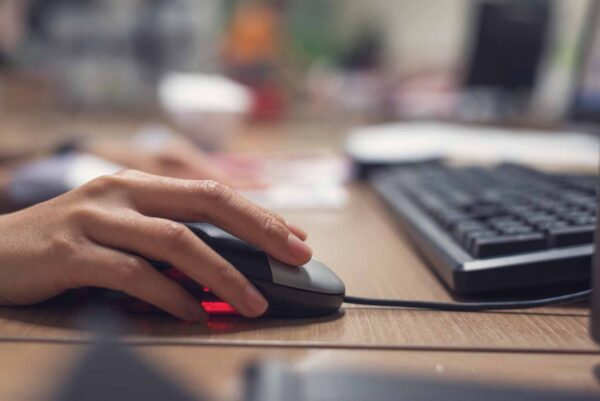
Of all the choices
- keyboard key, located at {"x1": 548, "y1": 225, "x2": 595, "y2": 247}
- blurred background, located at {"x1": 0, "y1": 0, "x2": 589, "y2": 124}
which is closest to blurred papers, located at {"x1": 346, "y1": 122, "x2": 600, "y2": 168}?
keyboard key, located at {"x1": 548, "y1": 225, "x2": 595, "y2": 247}

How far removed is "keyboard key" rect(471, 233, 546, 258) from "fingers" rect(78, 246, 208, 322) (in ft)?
0.69

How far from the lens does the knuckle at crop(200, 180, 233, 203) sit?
438mm

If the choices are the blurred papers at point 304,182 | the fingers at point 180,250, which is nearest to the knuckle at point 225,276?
the fingers at point 180,250

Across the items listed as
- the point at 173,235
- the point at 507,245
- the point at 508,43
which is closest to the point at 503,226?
the point at 507,245

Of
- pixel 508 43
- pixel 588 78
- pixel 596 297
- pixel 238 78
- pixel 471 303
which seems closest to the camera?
pixel 596 297

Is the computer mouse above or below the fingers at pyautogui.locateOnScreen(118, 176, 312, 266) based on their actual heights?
below

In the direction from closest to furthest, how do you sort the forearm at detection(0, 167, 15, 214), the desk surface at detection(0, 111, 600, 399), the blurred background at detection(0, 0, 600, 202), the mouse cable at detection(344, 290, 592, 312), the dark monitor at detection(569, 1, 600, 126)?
the desk surface at detection(0, 111, 600, 399) → the mouse cable at detection(344, 290, 592, 312) → the forearm at detection(0, 167, 15, 214) → the dark monitor at detection(569, 1, 600, 126) → the blurred background at detection(0, 0, 600, 202)

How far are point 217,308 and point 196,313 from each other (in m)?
0.02

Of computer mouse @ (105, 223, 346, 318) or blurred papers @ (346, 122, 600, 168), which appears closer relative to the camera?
computer mouse @ (105, 223, 346, 318)

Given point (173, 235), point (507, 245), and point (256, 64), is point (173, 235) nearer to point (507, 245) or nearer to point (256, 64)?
point (507, 245)

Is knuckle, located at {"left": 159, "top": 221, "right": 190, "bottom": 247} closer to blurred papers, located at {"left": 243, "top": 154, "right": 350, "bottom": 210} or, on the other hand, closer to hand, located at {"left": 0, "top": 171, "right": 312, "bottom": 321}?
hand, located at {"left": 0, "top": 171, "right": 312, "bottom": 321}

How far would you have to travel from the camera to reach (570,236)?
1.63 feet

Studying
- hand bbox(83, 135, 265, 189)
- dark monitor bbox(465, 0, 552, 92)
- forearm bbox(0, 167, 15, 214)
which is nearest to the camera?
forearm bbox(0, 167, 15, 214)

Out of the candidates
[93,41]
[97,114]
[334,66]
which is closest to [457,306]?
[97,114]
